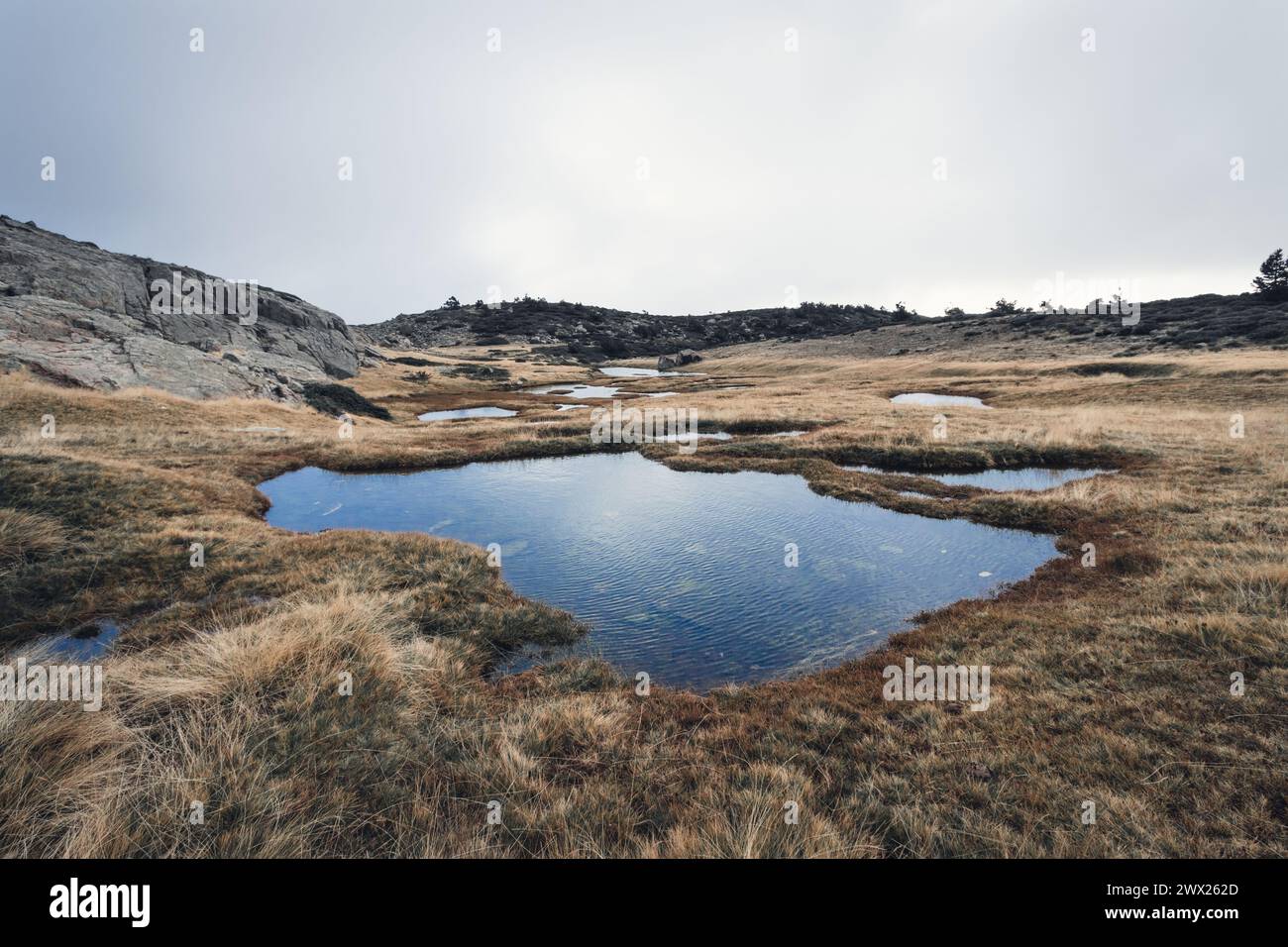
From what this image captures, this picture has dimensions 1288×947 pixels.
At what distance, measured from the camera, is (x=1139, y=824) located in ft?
15.9

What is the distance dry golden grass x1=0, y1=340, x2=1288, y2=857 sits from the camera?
461 cm

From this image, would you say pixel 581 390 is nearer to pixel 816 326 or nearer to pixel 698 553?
pixel 698 553

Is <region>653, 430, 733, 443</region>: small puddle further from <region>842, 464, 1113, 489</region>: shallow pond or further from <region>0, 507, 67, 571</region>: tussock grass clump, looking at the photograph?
<region>0, 507, 67, 571</region>: tussock grass clump

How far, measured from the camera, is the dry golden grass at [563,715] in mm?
4613

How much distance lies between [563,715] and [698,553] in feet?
28.8

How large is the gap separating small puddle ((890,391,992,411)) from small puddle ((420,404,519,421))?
38.6m

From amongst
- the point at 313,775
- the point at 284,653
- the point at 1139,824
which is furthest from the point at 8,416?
the point at 1139,824

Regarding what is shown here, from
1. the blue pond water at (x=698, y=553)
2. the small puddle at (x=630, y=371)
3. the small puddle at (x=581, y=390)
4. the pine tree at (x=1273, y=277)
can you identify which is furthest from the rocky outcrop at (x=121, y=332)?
the pine tree at (x=1273, y=277)

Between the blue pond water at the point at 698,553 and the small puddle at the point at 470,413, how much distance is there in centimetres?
2594

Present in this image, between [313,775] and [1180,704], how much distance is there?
10.7m

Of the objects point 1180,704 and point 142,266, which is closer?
point 1180,704

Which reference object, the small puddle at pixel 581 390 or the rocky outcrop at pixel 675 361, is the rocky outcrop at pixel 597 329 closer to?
the rocky outcrop at pixel 675 361
